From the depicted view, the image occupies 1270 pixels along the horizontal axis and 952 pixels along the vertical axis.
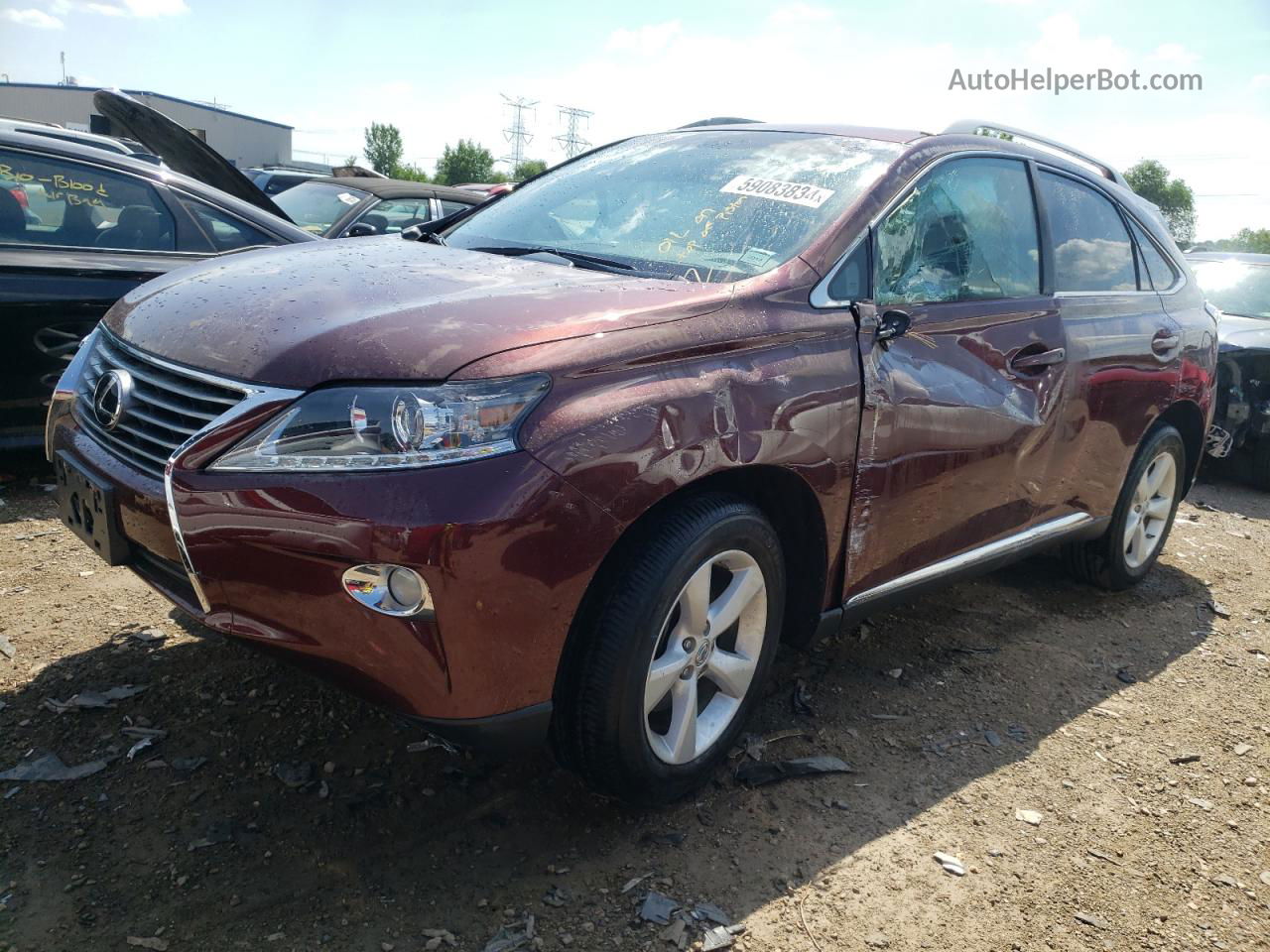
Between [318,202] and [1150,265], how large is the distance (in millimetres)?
7734

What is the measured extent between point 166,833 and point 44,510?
252 centimetres

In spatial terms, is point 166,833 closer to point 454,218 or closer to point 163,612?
point 163,612

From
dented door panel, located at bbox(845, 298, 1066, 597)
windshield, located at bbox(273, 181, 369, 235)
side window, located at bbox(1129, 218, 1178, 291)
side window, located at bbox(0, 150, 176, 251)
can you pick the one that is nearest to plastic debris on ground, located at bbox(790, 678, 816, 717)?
dented door panel, located at bbox(845, 298, 1066, 597)

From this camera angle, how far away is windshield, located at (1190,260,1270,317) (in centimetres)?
799

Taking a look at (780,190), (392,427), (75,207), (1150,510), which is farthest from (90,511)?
(1150,510)

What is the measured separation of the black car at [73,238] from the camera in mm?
4262

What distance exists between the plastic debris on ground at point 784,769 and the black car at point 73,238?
10.9ft

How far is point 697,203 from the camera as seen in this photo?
3082 mm

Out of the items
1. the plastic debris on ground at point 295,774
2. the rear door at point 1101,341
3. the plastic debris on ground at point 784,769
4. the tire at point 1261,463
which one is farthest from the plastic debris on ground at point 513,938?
the tire at point 1261,463

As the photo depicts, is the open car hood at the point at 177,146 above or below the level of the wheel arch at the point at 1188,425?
above

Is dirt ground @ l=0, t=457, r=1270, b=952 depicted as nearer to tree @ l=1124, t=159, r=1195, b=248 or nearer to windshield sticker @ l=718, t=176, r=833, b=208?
windshield sticker @ l=718, t=176, r=833, b=208

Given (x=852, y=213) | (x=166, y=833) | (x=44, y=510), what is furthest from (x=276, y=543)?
(x=44, y=510)

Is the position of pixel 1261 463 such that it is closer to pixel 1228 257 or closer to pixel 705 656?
pixel 1228 257

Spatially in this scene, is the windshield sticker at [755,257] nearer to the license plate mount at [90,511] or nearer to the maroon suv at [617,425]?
the maroon suv at [617,425]
